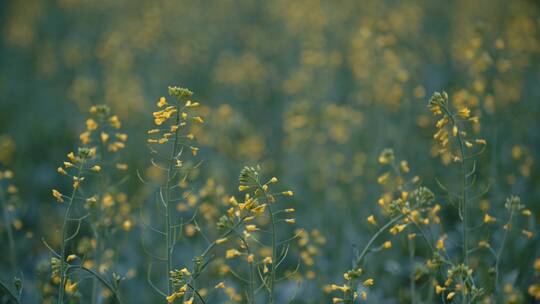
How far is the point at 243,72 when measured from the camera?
7.86m

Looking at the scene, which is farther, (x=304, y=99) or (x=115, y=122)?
(x=304, y=99)

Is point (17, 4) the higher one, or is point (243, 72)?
point (17, 4)

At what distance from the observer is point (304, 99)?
24.2ft

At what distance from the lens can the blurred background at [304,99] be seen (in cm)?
498

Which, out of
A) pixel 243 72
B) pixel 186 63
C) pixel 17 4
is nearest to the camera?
pixel 243 72

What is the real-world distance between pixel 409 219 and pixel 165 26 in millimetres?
7286

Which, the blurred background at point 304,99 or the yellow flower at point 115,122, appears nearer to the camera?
the yellow flower at point 115,122

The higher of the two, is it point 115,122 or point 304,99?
point 304,99

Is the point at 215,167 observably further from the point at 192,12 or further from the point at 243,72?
the point at 192,12

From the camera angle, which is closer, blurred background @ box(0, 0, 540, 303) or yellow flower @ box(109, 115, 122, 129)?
yellow flower @ box(109, 115, 122, 129)

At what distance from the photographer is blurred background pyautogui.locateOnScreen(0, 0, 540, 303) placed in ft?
16.3

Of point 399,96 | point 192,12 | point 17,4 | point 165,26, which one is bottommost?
point 399,96

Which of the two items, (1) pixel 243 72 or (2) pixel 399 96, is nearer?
(2) pixel 399 96

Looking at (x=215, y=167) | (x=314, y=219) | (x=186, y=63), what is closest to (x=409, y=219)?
(x=314, y=219)
